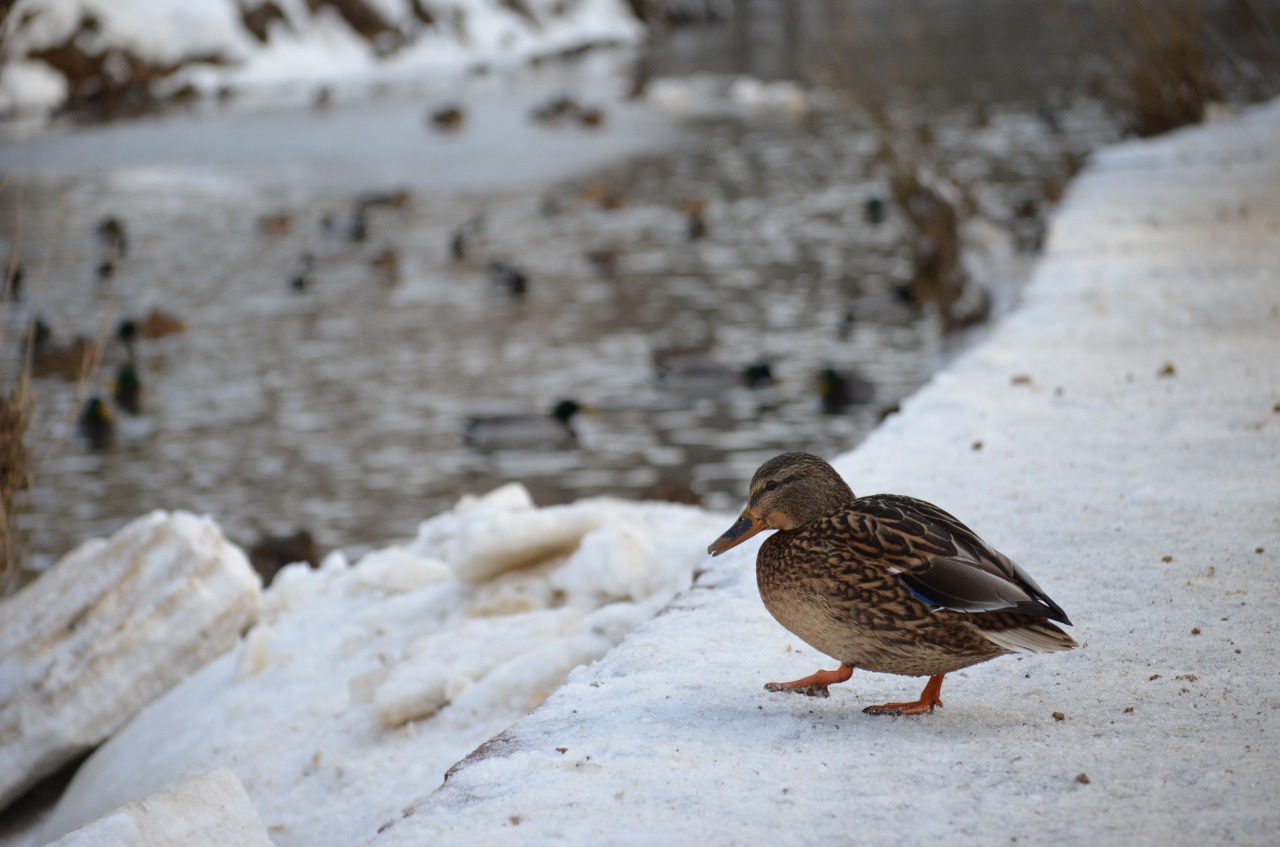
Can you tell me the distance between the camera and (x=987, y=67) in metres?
33.9

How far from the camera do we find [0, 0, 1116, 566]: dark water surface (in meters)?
9.84

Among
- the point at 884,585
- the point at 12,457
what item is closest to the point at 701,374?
the point at 12,457

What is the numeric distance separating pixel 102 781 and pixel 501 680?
141 centimetres

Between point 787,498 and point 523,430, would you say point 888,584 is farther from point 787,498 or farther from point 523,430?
point 523,430

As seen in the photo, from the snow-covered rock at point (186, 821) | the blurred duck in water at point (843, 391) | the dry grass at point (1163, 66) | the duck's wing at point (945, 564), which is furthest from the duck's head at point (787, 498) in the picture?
the dry grass at point (1163, 66)

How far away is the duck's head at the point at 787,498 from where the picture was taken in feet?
10.4

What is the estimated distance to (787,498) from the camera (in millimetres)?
3174

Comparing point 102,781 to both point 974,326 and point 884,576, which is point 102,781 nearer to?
point 884,576

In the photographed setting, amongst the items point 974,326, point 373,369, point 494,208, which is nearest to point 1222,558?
point 974,326

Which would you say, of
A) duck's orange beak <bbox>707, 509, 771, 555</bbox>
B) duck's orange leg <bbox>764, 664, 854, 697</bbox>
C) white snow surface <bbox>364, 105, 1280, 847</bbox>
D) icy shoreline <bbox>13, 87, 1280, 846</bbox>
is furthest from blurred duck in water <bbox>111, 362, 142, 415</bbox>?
duck's orange leg <bbox>764, 664, 854, 697</bbox>

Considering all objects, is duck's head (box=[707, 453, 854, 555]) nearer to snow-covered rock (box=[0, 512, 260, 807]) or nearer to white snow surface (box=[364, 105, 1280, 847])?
white snow surface (box=[364, 105, 1280, 847])

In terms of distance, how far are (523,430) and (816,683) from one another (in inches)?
286

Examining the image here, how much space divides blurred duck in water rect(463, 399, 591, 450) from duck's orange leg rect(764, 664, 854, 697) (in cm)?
719

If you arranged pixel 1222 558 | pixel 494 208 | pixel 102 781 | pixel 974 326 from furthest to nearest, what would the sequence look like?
pixel 494 208 < pixel 974 326 < pixel 102 781 < pixel 1222 558
